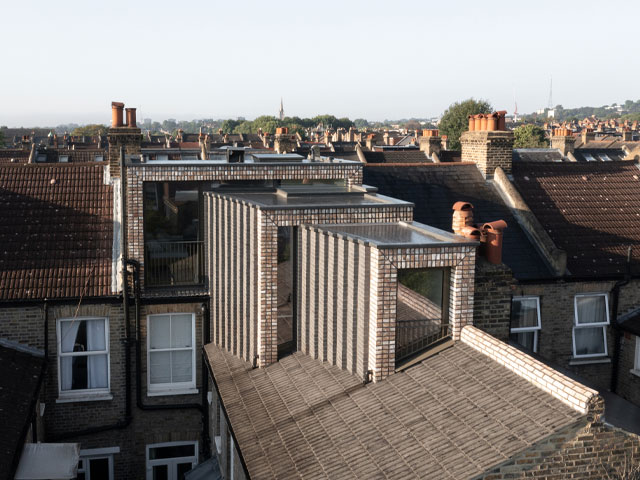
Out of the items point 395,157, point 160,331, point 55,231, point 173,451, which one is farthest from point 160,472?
point 395,157

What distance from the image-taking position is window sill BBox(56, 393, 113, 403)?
1625 centimetres

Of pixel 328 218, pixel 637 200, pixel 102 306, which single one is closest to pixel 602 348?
pixel 637 200

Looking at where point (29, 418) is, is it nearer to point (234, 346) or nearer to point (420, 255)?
point (234, 346)

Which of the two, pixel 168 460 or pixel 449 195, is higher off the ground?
pixel 449 195

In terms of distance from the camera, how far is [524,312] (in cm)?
1756

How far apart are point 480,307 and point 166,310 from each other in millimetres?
7729

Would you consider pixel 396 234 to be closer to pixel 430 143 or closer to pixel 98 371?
pixel 98 371

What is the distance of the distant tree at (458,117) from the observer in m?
82.6

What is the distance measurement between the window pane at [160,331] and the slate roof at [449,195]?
7.03m

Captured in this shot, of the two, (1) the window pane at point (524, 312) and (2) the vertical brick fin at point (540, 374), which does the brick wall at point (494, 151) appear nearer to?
(1) the window pane at point (524, 312)

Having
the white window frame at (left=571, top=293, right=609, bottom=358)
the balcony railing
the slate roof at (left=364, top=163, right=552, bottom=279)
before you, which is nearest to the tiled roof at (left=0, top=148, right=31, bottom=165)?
the slate roof at (left=364, top=163, right=552, bottom=279)

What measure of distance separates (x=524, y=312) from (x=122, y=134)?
11.8m

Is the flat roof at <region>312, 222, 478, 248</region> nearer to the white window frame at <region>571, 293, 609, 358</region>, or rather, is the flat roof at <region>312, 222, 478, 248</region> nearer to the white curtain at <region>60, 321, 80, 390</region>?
the white window frame at <region>571, 293, 609, 358</region>

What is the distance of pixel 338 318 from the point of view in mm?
11766
